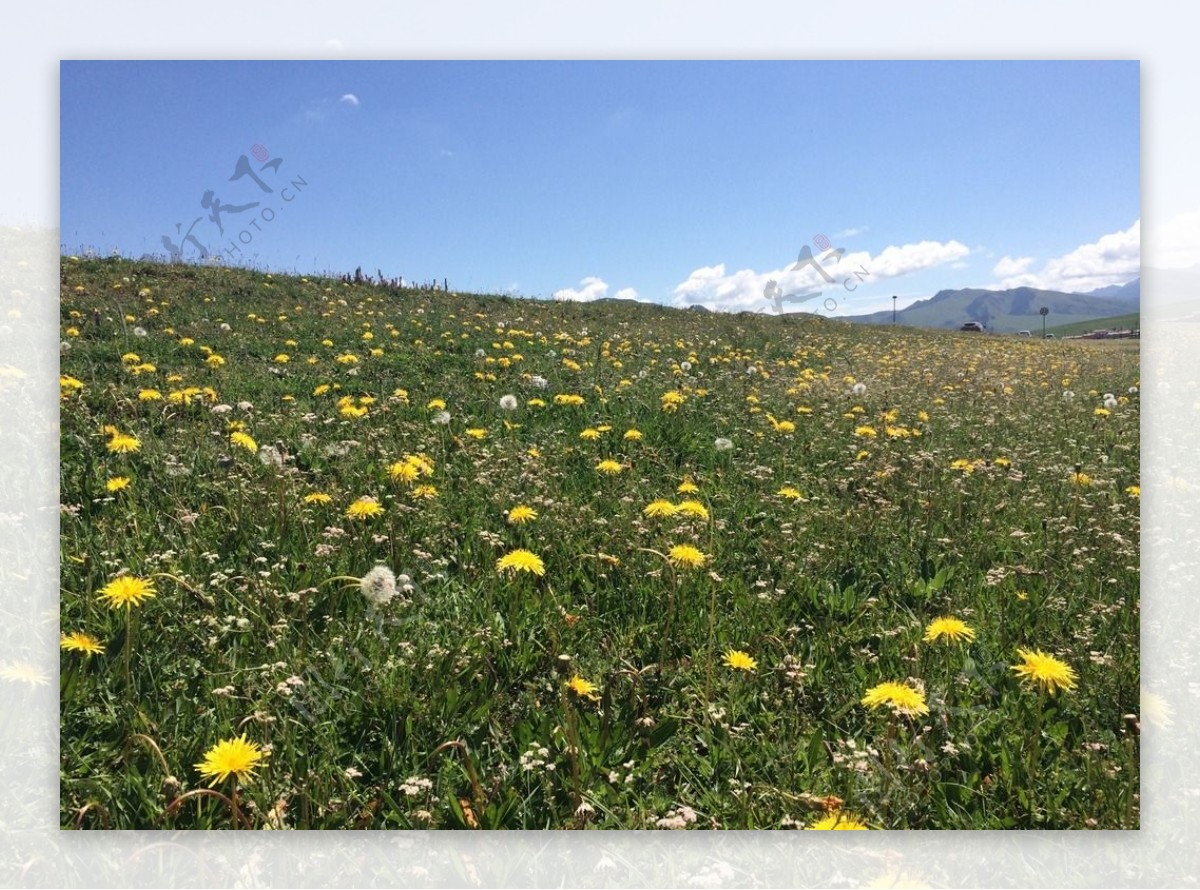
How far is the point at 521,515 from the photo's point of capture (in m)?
2.76

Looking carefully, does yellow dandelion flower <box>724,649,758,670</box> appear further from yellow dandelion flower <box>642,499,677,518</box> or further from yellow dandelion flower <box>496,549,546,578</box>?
yellow dandelion flower <box>642,499,677,518</box>

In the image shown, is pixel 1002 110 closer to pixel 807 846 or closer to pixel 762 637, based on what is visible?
pixel 762 637

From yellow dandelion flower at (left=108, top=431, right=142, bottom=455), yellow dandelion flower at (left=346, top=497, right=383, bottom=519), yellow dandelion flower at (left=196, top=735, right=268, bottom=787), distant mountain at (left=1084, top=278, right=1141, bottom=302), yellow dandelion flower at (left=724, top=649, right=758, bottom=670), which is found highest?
distant mountain at (left=1084, top=278, right=1141, bottom=302)

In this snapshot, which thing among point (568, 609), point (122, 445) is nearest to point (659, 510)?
point (568, 609)

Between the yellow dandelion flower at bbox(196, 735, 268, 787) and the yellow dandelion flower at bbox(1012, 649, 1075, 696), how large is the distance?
1.93m

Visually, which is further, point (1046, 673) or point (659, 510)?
point (659, 510)

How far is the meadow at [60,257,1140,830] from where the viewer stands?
6.24 ft

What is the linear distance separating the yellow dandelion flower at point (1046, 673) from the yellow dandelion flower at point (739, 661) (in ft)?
2.30

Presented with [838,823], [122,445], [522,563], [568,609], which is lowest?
[838,823]

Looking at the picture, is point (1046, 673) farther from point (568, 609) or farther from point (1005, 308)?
point (1005, 308)

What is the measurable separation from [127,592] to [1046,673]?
97.4 inches

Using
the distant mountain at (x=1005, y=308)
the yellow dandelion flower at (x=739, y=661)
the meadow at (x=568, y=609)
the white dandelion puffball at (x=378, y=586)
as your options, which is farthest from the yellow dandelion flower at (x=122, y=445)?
the distant mountain at (x=1005, y=308)

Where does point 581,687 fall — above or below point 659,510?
below

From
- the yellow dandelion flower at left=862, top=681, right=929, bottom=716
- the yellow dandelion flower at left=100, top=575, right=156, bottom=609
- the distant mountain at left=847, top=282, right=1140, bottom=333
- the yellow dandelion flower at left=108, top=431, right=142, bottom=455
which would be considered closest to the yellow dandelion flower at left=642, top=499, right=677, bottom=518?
the yellow dandelion flower at left=862, top=681, right=929, bottom=716
